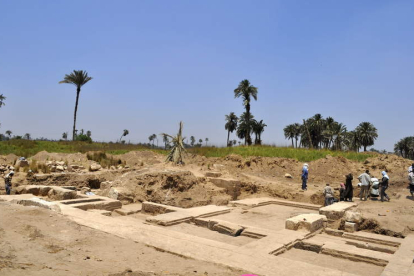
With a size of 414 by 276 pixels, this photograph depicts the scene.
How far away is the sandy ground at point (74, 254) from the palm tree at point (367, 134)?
160 feet

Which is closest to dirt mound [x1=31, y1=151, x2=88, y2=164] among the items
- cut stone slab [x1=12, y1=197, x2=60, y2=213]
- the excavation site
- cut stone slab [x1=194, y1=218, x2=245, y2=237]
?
the excavation site

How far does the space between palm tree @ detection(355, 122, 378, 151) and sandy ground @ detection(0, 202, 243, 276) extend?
48.8 meters

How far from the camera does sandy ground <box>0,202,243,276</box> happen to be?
3586 mm

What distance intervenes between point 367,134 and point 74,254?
49.7m

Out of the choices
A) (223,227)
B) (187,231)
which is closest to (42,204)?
(187,231)

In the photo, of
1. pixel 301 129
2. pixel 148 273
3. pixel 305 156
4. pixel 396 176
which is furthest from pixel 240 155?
pixel 301 129

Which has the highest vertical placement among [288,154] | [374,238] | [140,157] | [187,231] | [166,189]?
[288,154]

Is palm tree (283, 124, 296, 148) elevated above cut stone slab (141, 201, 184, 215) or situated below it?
above

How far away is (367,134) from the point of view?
46.5 meters

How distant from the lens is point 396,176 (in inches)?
558

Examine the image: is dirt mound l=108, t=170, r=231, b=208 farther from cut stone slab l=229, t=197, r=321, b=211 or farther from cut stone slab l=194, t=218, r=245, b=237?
cut stone slab l=194, t=218, r=245, b=237

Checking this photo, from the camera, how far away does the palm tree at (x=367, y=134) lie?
1828 inches

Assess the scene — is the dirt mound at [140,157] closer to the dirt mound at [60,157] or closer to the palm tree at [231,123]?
the dirt mound at [60,157]

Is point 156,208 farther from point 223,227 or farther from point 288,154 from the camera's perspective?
point 288,154
